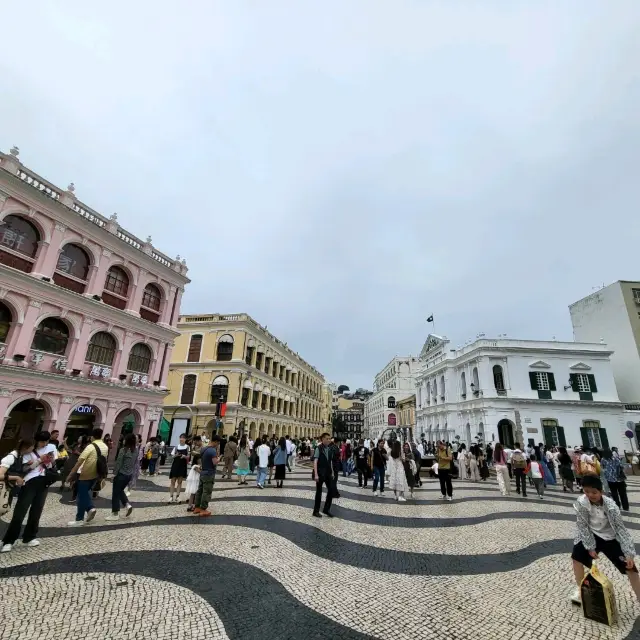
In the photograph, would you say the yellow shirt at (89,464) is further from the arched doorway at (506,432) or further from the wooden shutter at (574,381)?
the wooden shutter at (574,381)

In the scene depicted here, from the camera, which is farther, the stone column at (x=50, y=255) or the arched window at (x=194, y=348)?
the arched window at (x=194, y=348)

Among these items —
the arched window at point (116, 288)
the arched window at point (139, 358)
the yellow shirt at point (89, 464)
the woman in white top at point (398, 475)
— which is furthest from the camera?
the arched window at point (139, 358)

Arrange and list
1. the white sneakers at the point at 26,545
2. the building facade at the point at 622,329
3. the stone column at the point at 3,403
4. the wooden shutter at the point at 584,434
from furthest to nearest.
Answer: the building facade at the point at 622,329 → the wooden shutter at the point at 584,434 → the stone column at the point at 3,403 → the white sneakers at the point at 26,545

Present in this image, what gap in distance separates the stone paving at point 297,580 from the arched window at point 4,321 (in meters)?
11.8

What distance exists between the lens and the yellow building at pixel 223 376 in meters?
31.0

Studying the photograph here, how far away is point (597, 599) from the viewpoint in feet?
12.0

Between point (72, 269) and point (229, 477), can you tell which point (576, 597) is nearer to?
point (229, 477)

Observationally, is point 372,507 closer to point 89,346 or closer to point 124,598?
point 124,598

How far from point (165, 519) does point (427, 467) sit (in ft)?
53.4

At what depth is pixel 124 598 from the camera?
13.3 feet

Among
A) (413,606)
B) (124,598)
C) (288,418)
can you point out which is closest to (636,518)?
(413,606)

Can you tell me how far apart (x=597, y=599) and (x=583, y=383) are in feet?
110

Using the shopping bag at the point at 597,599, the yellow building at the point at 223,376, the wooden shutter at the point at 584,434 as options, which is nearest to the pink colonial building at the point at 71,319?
the yellow building at the point at 223,376

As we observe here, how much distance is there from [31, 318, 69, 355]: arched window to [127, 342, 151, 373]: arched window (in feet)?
12.5
